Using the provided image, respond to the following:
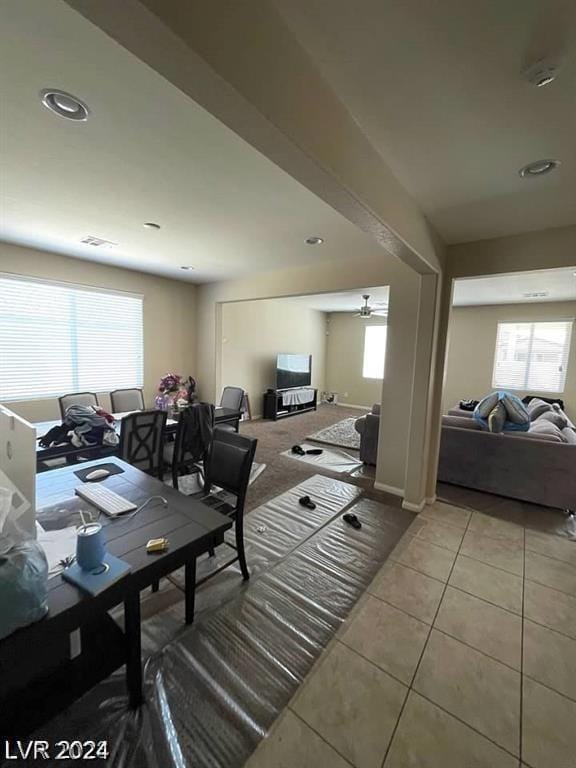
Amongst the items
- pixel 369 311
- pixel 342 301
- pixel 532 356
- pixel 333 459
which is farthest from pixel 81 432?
pixel 532 356

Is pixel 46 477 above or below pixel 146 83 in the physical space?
below

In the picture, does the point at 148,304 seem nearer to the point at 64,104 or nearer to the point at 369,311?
the point at 64,104

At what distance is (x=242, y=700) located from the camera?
55.5 inches

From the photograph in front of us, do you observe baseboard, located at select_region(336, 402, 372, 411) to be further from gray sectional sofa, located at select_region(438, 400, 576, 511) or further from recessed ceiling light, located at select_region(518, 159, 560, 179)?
recessed ceiling light, located at select_region(518, 159, 560, 179)

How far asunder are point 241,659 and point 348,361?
7.46m

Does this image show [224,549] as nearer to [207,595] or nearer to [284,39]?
[207,595]

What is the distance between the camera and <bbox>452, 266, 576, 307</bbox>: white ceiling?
170 inches

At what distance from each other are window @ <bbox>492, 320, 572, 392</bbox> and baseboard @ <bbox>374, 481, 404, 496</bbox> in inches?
183

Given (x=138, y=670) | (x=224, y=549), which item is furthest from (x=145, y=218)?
(x=138, y=670)

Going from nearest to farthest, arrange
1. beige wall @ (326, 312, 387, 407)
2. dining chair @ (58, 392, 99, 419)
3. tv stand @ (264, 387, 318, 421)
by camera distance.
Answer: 1. dining chair @ (58, 392, 99, 419)
2. tv stand @ (264, 387, 318, 421)
3. beige wall @ (326, 312, 387, 407)

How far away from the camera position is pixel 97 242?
336cm

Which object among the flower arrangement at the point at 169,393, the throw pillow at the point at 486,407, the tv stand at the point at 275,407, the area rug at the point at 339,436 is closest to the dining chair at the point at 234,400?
the flower arrangement at the point at 169,393

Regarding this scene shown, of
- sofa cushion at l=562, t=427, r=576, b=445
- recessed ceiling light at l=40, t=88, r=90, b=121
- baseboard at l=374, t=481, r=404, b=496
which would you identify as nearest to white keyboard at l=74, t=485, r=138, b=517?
recessed ceiling light at l=40, t=88, r=90, b=121

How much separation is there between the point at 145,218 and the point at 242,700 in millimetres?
3225
